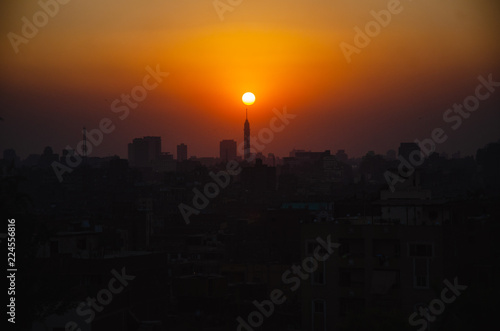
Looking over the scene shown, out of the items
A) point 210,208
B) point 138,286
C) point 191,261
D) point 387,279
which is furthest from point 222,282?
point 210,208

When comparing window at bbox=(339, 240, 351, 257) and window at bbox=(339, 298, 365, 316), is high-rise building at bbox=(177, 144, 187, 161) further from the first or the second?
window at bbox=(339, 298, 365, 316)

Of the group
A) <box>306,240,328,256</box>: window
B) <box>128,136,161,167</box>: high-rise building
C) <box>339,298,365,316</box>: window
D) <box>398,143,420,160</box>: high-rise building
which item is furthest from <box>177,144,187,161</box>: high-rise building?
<box>339,298,365,316</box>: window

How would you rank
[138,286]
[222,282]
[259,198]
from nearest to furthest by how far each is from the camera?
[138,286]
[222,282]
[259,198]

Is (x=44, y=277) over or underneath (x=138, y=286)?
over

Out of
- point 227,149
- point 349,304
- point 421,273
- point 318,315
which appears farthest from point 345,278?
point 227,149

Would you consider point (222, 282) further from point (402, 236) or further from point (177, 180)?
point (177, 180)

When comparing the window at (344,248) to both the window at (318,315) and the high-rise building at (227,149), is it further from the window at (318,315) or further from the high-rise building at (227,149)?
the high-rise building at (227,149)

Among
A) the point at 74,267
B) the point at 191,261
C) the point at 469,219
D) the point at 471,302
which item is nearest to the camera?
the point at 471,302

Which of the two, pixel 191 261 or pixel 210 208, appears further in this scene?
pixel 210 208
